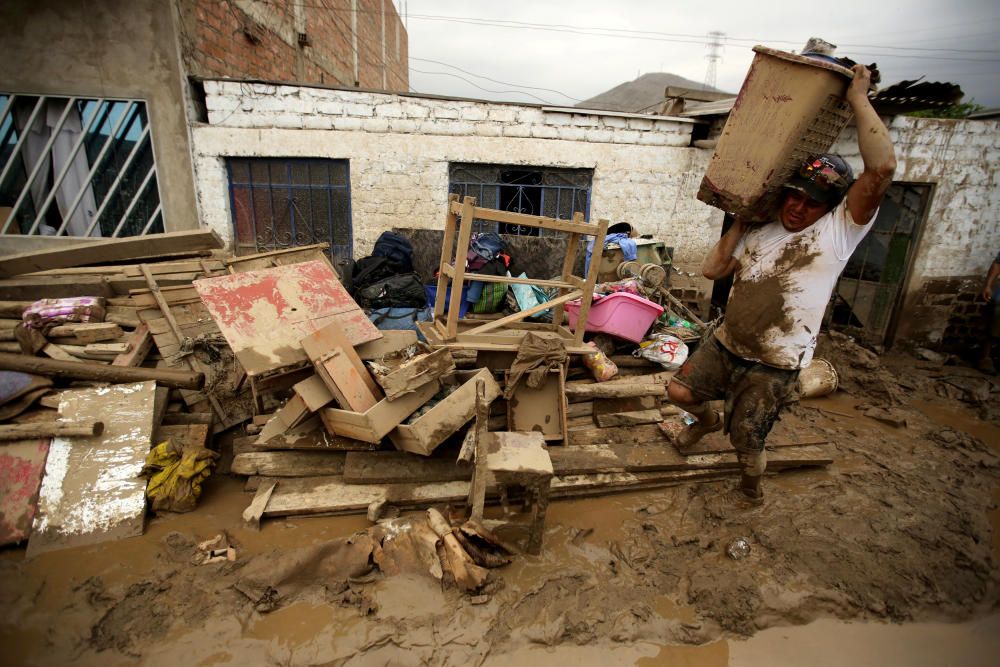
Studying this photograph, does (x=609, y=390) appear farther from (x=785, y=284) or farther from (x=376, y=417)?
(x=376, y=417)

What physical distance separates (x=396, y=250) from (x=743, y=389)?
437 cm

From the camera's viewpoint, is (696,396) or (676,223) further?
(676,223)

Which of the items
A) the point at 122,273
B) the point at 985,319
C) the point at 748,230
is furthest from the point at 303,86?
the point at 985,319

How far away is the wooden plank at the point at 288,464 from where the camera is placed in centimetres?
333

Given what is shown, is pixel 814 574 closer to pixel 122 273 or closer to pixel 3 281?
pixel 122 273

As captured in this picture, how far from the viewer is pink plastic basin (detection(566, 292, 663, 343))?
15.9 feet

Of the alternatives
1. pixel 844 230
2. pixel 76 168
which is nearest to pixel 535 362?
pixel 844 230

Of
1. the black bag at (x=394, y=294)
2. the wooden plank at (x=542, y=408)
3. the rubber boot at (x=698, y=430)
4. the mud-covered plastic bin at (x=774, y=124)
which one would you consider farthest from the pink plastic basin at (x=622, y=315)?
the mud-covered plastic bin at (x=774, y=124)

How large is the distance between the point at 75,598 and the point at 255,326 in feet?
5.97

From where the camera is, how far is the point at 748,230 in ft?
9.57

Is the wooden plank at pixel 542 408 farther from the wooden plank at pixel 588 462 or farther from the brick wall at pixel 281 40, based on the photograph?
the brick wall at pixel 281 40

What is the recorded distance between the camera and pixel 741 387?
3.01m

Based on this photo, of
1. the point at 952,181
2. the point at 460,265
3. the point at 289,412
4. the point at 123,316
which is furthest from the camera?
the point at 952,181

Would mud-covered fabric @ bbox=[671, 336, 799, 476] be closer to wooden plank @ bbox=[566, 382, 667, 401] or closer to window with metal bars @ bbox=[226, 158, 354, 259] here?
wooden plank @ bbox=[566, 382, 667, 401]
